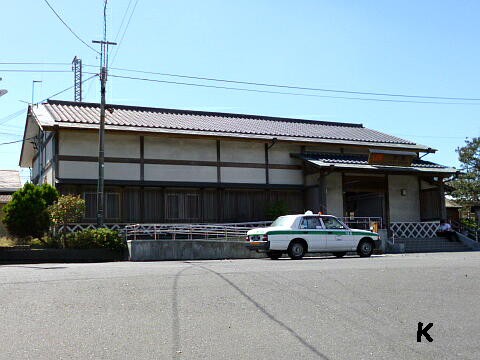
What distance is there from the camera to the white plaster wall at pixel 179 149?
25.8 meters

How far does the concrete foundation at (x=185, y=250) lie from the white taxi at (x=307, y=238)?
3.09m

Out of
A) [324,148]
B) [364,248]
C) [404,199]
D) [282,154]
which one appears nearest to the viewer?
[364,248]

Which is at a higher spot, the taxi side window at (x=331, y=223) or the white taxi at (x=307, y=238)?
the taxi side window at (x=331, y=223)

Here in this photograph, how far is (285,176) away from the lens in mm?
28266

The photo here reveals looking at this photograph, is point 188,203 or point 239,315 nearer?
point 239,315

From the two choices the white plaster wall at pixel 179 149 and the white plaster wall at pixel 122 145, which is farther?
the white plaster wall at pixel 179 149

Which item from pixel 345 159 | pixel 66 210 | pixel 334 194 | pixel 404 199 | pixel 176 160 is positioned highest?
pixel 345 159

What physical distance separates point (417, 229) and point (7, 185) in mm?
26047

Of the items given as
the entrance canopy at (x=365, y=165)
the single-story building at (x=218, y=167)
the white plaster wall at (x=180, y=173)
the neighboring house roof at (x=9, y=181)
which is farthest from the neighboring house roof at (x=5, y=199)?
the entrance canopy at (x=365, y=165)

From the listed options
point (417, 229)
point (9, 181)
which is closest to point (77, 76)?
point (9, 181)

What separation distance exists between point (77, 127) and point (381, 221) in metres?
16.2

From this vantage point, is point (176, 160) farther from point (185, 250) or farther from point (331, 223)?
point (331, 223)

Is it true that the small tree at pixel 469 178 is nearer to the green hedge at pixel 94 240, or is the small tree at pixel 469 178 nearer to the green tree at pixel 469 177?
the green tree at pixel 469 177

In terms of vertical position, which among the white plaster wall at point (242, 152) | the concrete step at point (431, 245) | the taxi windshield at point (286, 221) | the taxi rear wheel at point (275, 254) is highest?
the white plaster wall at point (242, 152)
